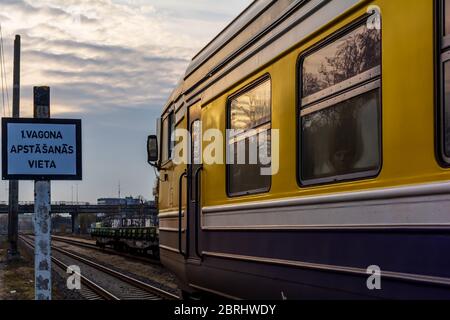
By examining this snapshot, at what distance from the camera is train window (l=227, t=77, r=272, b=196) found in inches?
207

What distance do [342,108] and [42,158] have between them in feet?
8.19

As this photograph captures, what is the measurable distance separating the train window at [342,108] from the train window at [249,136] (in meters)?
0.65

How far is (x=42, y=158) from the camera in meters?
5.30

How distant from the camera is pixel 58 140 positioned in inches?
210

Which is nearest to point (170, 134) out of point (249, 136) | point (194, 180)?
point (194, 180)

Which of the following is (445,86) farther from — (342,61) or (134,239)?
(134,239)

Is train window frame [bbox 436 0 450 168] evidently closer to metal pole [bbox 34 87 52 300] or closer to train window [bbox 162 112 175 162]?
metal pole [bbox 34 87 52 300]

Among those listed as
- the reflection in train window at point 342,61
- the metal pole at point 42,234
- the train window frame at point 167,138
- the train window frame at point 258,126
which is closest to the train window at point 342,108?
the reflection in train window at point 342,61

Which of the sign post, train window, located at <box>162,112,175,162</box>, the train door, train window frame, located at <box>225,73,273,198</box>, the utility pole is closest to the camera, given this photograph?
train window frame, located at <box>225,73,273,198</box>

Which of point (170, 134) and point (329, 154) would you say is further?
point (170, 134)

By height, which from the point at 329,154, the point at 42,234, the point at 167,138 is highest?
the point at 167,138

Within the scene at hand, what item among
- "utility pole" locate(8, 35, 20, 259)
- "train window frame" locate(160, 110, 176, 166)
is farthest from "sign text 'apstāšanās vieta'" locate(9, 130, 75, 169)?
"utility pole" locate(8, 35, 20, 259)

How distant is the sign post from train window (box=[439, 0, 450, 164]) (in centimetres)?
313
